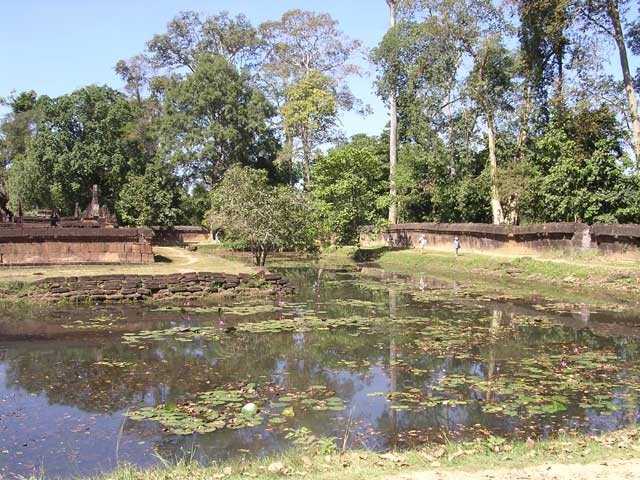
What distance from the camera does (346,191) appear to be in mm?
32812

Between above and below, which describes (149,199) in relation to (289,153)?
below

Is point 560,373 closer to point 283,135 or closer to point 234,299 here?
point 234,299

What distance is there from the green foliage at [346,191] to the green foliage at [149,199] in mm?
15490

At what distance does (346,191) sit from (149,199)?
18.0 meters

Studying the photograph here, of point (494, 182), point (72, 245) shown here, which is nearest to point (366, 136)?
point (494, 182)

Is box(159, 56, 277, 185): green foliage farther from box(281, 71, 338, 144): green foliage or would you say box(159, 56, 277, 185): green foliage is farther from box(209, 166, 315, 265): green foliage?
box(209, 166, 315, 265): green foliage

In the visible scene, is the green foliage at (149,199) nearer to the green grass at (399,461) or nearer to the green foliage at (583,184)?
the green foliage at (583,184)

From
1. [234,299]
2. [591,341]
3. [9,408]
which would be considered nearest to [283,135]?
[234,299]

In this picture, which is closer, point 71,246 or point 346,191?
point 71,246

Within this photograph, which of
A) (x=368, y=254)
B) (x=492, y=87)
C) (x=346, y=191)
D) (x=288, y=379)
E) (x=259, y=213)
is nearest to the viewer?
(x=288, y=379)

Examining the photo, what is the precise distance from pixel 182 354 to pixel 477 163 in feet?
92.1

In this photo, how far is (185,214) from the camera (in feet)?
164

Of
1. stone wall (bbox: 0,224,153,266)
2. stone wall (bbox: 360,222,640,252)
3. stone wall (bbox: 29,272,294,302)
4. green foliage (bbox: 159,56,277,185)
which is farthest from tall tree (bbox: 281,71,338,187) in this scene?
stone wall (bbox: 29,272,294,302)

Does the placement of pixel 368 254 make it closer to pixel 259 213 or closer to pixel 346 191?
pixel 346 191
